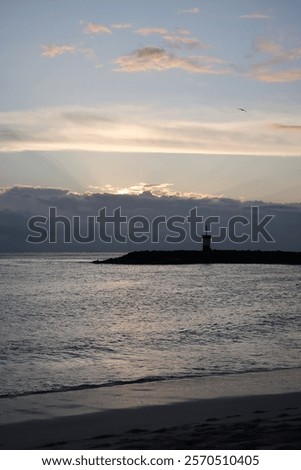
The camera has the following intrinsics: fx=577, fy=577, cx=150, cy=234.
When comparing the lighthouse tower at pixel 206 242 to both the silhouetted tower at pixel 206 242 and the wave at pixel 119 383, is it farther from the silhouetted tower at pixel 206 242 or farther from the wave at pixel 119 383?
the wave at pixel 119 383

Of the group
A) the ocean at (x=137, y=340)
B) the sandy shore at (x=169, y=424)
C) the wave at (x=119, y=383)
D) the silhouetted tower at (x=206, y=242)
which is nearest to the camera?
the sandy shore at (x=169, y=424)

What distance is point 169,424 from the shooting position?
30.1ft

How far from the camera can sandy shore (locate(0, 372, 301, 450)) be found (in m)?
7.79

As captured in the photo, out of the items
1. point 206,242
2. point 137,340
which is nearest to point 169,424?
point 137,340

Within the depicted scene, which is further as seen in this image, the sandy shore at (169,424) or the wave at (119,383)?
the wave at (119,383)

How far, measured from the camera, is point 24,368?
15109 millimetres

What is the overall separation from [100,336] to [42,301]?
55.6 ft

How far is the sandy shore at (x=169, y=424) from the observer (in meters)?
7.79

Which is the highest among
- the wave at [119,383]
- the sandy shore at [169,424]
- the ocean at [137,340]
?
the sandy shore at [169,424]

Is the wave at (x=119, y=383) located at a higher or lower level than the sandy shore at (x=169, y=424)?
lower

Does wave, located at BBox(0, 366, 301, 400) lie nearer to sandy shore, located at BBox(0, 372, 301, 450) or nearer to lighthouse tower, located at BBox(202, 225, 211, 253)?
sandy shore, located at BBox(0, 372, 301, 450)

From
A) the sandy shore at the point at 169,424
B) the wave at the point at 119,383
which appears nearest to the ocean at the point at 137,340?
the wave at the point at 119,383

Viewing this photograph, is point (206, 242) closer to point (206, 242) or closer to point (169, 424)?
point (206, 242)
